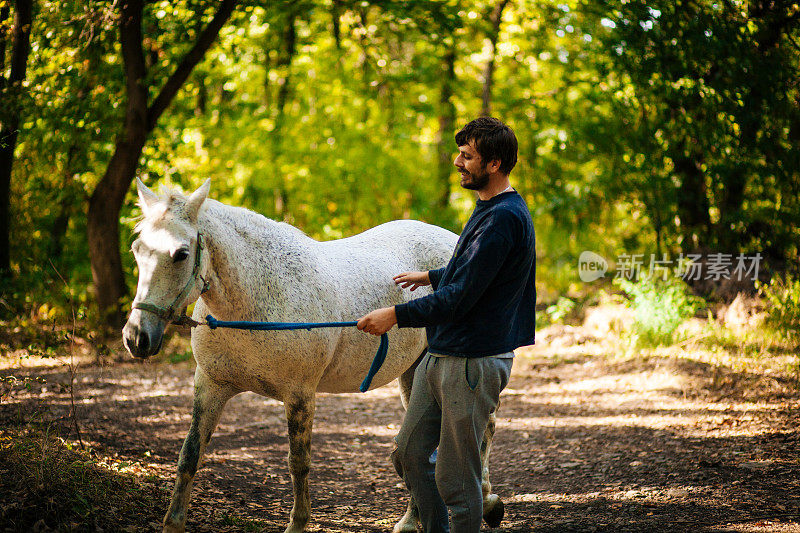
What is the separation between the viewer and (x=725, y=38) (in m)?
7.73

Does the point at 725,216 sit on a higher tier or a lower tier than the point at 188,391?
higher

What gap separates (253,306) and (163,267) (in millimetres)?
619

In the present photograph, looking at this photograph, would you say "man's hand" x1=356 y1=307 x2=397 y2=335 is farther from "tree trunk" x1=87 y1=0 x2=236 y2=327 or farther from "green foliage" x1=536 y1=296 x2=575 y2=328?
"green foliage" x1=536 y1=296 x2=575 y2=328

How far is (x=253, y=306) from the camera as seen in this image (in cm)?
339

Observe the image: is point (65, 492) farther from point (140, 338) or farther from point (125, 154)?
point (125, 154)

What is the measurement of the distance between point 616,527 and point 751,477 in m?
1.39

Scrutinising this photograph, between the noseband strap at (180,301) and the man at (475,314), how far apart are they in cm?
86

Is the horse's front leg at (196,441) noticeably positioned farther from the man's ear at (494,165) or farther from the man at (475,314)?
the man's ear at (494,165)

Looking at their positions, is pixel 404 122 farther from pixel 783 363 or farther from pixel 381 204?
pixel 783 363

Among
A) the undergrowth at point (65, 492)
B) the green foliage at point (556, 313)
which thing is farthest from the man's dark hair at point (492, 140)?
the green foliage at point (556, 313)

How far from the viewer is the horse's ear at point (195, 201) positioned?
3047 millimetres

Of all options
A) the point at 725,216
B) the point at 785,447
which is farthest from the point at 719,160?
the point at 785,447

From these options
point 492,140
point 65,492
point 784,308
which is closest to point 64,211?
point 65,492

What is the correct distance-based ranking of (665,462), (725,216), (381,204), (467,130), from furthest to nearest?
1. (381,204)
2. (725,216)
3. (665,462)
4. (467,130)
